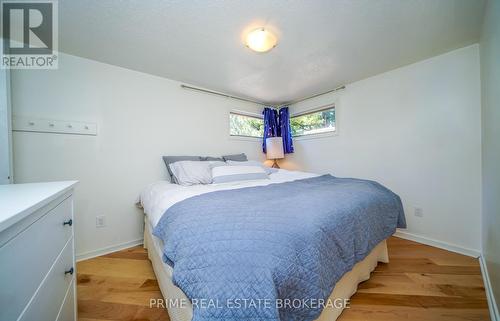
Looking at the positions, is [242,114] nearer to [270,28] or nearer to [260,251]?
[270,28]

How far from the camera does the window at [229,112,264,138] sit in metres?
3.26

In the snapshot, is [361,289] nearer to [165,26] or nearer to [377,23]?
[377,23]

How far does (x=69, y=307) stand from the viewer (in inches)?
36.0

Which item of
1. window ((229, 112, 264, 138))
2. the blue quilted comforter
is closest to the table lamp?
window ((229, 112, 264, 138))

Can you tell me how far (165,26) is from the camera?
150 cm

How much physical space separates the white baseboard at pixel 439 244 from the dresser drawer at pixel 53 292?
10.4 feet

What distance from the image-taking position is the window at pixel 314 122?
3102 millimetres

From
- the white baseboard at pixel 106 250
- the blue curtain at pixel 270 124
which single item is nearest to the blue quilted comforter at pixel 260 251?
the white baseboard at pixel 106 250

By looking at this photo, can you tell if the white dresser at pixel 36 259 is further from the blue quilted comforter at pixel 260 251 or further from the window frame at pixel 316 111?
the window frame at pixel 316 111

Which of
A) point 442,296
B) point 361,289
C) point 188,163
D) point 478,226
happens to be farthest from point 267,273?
point 478,226

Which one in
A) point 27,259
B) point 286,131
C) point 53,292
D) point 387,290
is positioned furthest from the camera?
point 286,131

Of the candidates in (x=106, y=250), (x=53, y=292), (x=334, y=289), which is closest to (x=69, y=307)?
(x=53, y=292)

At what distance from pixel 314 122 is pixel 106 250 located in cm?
356

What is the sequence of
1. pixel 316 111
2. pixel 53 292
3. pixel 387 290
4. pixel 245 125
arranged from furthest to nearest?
pixel 245 125, pixel 316 111, pixel 387 290, pixel 53 292
